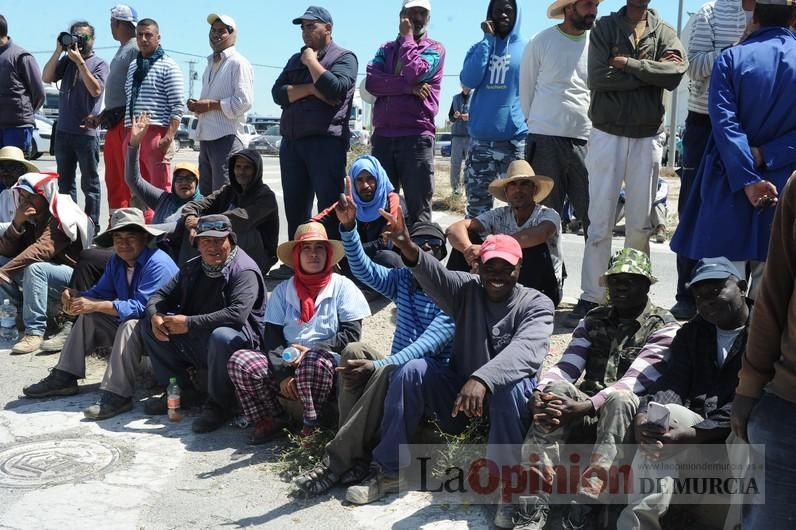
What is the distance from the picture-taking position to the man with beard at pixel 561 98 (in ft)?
21.3

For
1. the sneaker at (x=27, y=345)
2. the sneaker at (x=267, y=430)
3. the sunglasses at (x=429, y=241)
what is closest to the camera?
the sneaker at (x=267, y=430)

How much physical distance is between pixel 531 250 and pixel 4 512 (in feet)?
11.3

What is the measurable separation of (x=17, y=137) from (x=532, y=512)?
7.67 m

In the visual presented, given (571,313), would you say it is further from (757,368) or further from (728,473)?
(757,368)

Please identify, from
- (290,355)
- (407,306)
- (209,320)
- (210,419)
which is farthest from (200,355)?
(407,306)

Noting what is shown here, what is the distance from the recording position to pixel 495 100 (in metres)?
7.00

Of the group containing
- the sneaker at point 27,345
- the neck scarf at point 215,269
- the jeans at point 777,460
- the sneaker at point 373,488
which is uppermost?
the neck scarf at point 215,269

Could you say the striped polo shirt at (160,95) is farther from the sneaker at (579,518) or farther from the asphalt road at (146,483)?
the sneaker at (579,518)

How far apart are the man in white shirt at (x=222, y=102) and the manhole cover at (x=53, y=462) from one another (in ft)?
11.0

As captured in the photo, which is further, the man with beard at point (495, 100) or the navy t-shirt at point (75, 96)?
the navy t-shirt at point (75, 96)

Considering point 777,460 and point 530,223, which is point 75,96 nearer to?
point 530,223

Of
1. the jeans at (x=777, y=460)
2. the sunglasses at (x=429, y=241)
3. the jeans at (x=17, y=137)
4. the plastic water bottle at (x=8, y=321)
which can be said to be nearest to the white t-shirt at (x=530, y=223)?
the sunglasses at (x=429, y=241)

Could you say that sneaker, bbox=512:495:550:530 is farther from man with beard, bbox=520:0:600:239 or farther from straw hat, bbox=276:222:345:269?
man with beard, bbox=520:0:600:239

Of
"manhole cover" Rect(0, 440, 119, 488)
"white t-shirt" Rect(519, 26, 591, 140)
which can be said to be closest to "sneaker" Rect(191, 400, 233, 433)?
"manhole cover" Rect(0, 440, 119, 488)
